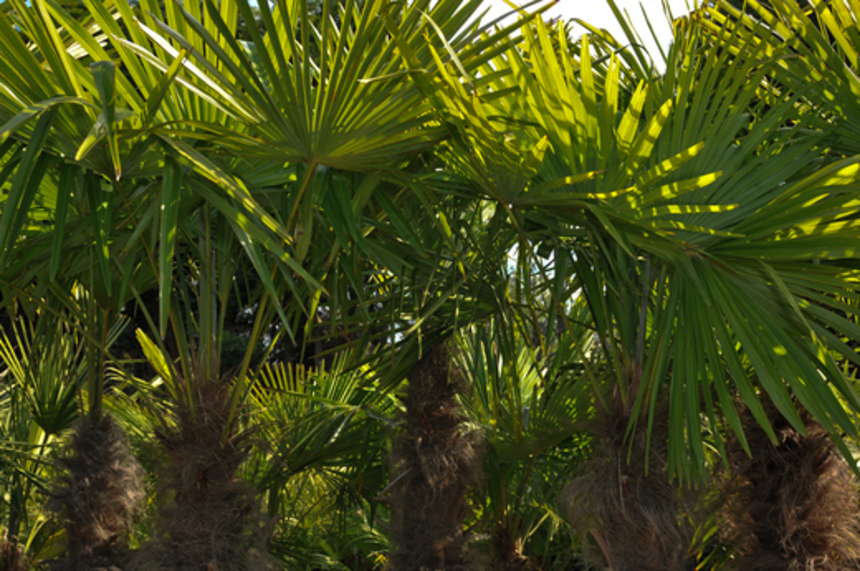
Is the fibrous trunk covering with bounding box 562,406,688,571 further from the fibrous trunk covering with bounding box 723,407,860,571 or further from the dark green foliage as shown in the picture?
the dark green foliage

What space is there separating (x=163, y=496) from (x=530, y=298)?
139 cm

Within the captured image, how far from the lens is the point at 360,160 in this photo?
1.86 m

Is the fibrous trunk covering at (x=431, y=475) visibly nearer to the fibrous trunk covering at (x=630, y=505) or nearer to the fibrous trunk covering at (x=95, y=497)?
the fibrous trunk covering at (x=630, y=505)

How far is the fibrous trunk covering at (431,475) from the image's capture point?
105 inches

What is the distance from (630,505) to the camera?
211 centimetres

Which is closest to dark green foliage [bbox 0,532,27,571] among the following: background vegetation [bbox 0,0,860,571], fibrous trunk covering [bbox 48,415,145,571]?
background vegetation [bbox 0,0,860,571]

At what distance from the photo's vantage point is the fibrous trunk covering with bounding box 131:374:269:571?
213 centimetres

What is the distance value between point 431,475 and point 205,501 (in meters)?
0.87

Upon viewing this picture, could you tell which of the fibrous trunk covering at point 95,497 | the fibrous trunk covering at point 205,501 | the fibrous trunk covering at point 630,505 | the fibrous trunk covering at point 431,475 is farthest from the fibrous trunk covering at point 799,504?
the fibrous trunk covering at point 95,497

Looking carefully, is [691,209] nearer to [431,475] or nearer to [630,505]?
[630,505]

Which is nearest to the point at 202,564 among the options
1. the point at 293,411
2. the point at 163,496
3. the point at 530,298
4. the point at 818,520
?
the point at 163,496

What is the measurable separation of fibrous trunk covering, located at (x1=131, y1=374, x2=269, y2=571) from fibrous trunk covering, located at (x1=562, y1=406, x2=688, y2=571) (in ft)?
3.46

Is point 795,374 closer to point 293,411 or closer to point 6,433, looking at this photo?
point 293,411

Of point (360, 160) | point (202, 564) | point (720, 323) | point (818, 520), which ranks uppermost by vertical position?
point (360, 160)
